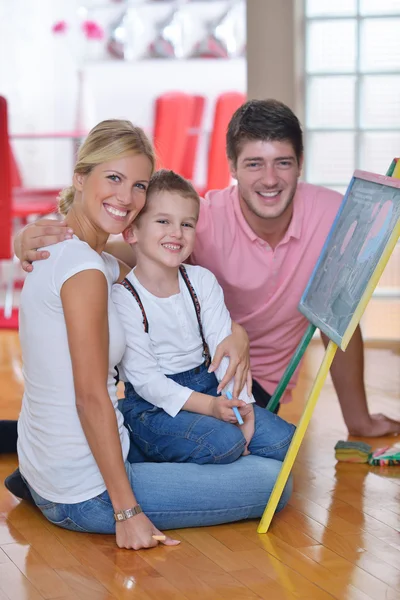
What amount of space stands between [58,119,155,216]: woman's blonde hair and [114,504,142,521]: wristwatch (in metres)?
0.77

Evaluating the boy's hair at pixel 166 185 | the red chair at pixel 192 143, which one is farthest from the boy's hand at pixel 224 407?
the red chair at pixel 192 143

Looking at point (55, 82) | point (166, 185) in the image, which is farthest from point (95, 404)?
point (55, 82)

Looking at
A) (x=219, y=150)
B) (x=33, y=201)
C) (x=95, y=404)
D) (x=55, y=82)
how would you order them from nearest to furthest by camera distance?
(x=95, y=404) < (x=33, y=201) < (x=219, y=150) < (x=55, y=82)

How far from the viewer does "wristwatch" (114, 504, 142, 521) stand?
2104 mm

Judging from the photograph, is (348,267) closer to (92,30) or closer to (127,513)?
(127,513)

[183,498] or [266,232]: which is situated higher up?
[266,232]

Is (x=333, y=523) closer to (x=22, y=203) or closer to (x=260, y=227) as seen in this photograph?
(x=260, y=227)

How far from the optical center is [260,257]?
279 cm

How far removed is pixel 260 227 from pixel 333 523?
0.89 m

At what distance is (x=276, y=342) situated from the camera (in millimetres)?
2887

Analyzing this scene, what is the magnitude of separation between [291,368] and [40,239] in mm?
822

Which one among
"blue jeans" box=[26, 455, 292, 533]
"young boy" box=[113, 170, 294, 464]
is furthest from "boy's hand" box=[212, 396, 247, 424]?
"blue jeans" box=[26, 455, 292, 533]

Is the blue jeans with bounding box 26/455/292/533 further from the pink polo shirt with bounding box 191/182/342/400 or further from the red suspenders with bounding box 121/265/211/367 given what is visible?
the pink polo shirt with bounding box 191/182/342/400

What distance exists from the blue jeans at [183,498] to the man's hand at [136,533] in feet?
0.18
